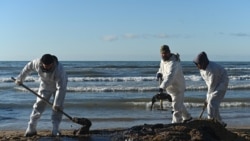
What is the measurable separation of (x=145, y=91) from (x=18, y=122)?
899 cm

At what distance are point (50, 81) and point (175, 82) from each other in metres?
2.40

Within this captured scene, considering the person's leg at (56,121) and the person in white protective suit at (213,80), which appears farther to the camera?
the person in white protective suit at (213,80)

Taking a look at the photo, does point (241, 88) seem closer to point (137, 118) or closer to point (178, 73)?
point (137, 118)

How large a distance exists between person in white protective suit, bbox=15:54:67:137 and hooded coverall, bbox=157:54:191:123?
72.5 inches

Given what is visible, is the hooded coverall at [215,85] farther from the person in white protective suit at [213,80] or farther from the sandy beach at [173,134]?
the sandy beach at [173,134]

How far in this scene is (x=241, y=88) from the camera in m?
20.2

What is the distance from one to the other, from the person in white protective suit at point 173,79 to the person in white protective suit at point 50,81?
71.2 inches

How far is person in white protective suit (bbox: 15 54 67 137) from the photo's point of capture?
24.6 feet

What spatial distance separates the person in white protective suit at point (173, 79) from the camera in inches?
327

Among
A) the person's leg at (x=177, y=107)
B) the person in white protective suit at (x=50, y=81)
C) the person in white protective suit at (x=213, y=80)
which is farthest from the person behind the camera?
the person's leg at (x=177, y=107)

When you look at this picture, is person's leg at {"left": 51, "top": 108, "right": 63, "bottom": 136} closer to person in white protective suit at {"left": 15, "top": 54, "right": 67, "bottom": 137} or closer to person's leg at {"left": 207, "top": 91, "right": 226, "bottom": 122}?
person in white protective suit at {"left": 15, "top": 54, "right": 67, "bottom": 137}

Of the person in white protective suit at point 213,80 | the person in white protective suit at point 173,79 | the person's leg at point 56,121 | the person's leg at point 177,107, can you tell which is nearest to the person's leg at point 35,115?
the person's leg at point 56,121

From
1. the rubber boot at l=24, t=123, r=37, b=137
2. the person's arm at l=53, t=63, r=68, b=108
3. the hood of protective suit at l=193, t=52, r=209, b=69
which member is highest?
the hood of protective suit at l=193, t=52, r=209, b=69

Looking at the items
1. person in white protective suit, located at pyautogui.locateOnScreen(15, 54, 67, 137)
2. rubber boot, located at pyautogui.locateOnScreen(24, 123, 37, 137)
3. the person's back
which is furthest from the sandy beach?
the person's back
